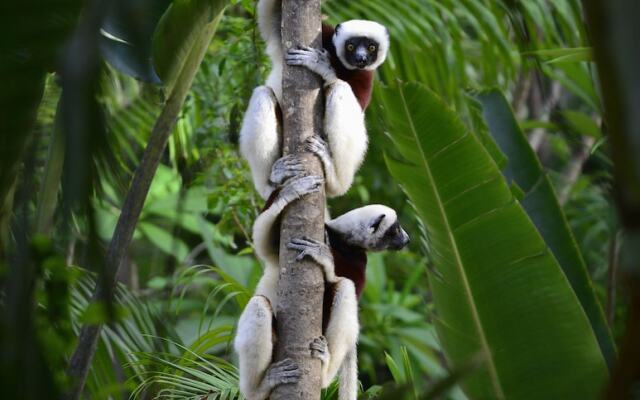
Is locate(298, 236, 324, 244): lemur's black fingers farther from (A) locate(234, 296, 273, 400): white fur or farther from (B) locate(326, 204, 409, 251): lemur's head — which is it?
(B) locate(326, 204, 409, 251): lemur's head

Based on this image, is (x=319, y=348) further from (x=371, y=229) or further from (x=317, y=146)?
(x=371, y=229)

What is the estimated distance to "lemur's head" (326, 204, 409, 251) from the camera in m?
4.23

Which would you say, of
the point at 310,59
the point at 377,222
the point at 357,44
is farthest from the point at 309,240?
the point at 357,44

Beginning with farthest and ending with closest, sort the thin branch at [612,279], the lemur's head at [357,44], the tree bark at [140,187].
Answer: the thin branch at [612,279], the lemur's head at [357,44], the tree bark at [140,187]

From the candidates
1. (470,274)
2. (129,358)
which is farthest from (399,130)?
(129,358)

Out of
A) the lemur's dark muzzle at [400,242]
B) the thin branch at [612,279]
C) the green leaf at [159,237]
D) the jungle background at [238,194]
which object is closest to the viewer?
the jungle background at [238,194]

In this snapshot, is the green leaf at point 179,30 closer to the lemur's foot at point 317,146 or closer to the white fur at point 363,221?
the lemur's foot at point 317,146

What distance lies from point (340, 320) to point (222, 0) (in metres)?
1.55

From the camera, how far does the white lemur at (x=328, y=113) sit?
3.77m

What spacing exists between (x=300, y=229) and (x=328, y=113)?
0.69 meters

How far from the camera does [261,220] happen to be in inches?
146

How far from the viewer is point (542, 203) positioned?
4.82 meters

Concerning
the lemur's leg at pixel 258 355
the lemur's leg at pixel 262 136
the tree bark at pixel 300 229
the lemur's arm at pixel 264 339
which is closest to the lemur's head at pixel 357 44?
the lemur's leg at pixel 262 136

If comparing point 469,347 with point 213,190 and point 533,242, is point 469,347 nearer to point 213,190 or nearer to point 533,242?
point 533,242
